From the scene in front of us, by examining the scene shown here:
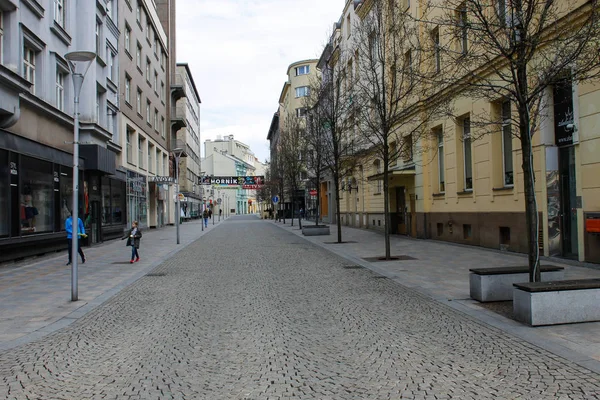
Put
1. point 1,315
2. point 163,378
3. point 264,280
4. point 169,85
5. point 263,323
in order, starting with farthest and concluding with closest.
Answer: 1. point 169,85
2. point 264,280
3. point 1,315
4. point 263,323
5. point 163,378

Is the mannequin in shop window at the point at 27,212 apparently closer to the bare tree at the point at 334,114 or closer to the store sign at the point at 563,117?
the bare tree at the point at 334,114

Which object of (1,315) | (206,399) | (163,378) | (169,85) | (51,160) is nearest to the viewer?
(206,399)

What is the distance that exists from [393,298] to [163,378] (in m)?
5.06

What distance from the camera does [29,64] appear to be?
1639cm

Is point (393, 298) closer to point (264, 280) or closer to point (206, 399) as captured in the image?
point (264, 280)

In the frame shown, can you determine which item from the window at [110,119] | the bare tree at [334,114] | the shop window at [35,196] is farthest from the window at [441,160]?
the window at [110,119]

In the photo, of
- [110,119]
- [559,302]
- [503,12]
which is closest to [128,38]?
[110,119]

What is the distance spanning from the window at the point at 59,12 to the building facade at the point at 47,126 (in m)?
0.04

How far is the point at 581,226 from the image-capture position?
38.6ft

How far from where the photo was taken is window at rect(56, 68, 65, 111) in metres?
18.7

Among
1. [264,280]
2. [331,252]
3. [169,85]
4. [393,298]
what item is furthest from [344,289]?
[169,85]

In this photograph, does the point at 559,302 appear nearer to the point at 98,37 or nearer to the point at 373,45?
the point at 373,45

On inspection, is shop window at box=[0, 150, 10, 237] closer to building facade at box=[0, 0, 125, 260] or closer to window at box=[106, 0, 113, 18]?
building facade at box=[0, 0, 125, 260]

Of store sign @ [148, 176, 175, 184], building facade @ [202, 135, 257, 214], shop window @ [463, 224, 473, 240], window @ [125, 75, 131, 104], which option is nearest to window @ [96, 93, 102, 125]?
window @ [125, 75, 131, 104]
